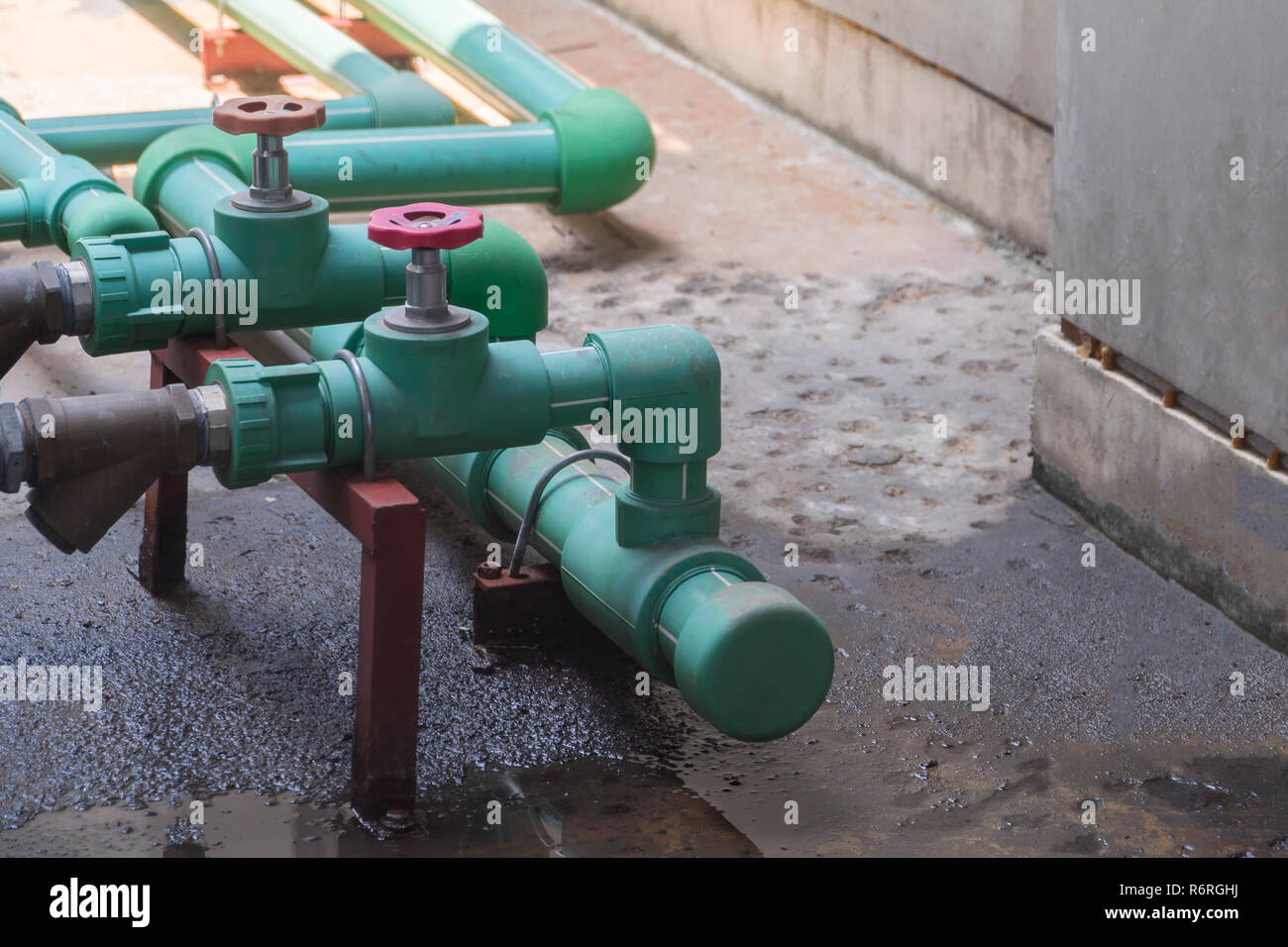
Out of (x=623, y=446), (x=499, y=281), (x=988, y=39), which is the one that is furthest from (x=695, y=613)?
(x=988, y=39)

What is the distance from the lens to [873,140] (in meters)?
6.32

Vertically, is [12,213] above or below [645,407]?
above

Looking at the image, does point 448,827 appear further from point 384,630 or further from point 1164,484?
point 1164,484

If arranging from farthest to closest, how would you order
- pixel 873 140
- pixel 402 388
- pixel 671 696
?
pixel 873 140, pixel 671 696, pixel 402 388

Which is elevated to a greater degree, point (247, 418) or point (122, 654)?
point (247, 418)

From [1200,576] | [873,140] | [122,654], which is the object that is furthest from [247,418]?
[873,140]

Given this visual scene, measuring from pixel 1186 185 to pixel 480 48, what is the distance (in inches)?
122

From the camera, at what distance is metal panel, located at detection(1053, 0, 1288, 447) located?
322 cm

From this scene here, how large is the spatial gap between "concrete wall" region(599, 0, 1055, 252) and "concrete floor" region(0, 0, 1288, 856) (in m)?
0.75

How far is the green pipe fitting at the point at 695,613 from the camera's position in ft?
8.92

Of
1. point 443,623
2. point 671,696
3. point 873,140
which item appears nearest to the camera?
point 671,696

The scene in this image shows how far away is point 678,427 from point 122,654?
47.7 inches

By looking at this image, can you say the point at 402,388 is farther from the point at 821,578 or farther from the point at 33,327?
the point at 821,578

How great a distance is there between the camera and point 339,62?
19.0 ft
